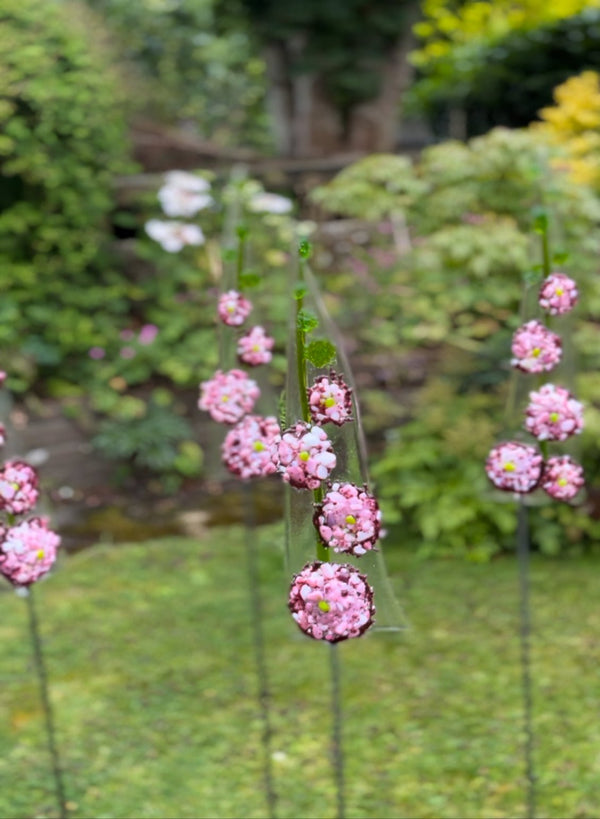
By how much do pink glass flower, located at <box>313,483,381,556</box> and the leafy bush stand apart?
12.1ft

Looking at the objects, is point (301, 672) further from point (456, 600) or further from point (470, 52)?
point (470, 52)

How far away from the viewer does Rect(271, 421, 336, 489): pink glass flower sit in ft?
5.18

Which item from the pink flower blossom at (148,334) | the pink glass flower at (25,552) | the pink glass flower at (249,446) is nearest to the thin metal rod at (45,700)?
the pink glass flower at (25,552)

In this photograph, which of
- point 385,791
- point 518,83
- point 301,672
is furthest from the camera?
point 518,83

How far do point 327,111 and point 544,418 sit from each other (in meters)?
5.89

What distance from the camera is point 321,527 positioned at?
5.38 feet

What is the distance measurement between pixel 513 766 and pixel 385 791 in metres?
0.39

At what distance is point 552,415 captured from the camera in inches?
78.7

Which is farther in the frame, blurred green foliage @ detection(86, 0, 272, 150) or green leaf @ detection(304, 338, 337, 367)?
blurred green foliage @ detection(86, 0, 272, 150)

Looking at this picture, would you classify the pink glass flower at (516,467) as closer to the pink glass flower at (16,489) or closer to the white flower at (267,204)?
the pink glass flower at (16,489)

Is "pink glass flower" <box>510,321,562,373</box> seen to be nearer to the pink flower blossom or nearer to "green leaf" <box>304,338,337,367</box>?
"green leaf" <box>304,338,337,367</box>

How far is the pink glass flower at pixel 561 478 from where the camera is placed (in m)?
2.09

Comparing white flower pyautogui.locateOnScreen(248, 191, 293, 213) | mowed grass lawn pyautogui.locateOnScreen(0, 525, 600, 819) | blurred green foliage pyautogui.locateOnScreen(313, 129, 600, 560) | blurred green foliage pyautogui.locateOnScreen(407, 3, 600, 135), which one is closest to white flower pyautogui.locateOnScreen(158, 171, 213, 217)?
white flower pyautogui.locateOnScreen(248, 191, 293, 213)

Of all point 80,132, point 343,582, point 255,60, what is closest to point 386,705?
point 343,582
